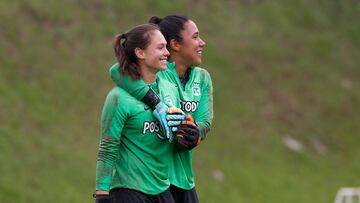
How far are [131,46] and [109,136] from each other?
66cm

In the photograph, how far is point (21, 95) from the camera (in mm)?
18828

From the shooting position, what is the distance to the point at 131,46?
276 inches

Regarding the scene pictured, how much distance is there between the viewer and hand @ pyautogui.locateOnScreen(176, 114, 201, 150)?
7.00 m

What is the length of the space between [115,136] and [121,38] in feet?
2.34

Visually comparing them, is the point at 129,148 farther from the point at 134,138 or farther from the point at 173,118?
the point at 173,118

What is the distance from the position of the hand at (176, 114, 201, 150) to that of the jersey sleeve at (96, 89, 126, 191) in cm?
43

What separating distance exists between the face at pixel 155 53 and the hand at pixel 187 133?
417 millimetres

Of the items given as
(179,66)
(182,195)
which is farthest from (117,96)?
(182,195)

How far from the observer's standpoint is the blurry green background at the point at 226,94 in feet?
59.2

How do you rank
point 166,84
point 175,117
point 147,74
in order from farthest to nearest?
point 166,84
point 147,74
point 175,117

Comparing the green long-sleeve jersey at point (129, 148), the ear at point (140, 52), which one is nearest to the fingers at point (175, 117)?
the green long-sleeve jersey at point (129, 148)

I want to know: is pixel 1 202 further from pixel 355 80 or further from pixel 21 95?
pixel 355 80

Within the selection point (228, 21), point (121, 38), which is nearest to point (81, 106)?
point (228, 21)

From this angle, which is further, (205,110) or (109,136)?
(205,110)
